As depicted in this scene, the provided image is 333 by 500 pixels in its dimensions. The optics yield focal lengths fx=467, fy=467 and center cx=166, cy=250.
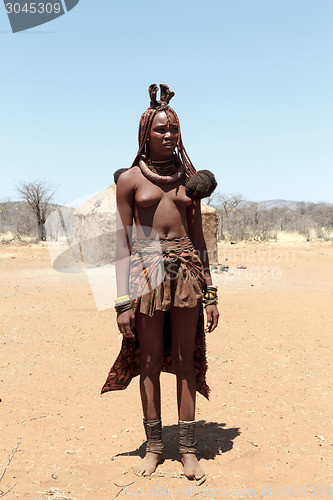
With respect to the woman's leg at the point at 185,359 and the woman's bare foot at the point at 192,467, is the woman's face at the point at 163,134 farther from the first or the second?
the woman's bare foot at the point at 192,467

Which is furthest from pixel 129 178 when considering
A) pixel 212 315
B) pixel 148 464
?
pixel 148 464


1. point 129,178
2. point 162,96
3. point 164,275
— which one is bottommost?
point 164,275

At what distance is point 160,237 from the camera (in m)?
2.56

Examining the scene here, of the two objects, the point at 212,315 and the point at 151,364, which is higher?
the point at 212,315

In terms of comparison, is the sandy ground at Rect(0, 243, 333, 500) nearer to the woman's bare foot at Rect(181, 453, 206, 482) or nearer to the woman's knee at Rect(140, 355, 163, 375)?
the woman's bare foot at Rect(181, 453, 206, 482)

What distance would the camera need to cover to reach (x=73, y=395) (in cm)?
381

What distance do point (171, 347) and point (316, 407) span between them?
57.6 inches

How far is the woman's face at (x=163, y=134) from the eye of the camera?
8.33 feet

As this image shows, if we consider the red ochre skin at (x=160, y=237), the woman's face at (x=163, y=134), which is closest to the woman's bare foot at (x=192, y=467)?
the red ochre skin at (x=160, y=237)

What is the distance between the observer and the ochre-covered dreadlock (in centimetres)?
253

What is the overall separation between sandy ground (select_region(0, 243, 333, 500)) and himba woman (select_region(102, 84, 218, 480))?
0.90 feet

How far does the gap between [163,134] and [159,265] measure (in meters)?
0.72

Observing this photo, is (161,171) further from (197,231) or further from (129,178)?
(197,231)

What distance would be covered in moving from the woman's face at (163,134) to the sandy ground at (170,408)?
1.78 m
